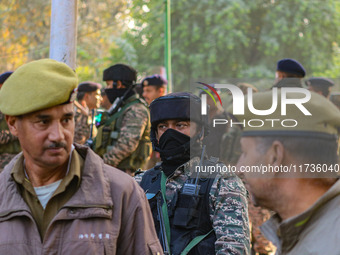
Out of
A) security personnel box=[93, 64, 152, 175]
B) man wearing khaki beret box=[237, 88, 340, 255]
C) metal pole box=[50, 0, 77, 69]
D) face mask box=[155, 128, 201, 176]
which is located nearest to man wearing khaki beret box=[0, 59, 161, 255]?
man wearing khaki beret box=[237, 88, 340, 255]

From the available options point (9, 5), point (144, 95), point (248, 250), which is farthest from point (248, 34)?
point (248, 250)

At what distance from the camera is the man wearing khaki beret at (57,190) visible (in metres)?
2.54

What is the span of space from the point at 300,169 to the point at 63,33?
8.83 ft

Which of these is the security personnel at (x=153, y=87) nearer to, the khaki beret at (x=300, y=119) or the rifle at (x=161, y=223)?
the rifle at (x=161, y=223)

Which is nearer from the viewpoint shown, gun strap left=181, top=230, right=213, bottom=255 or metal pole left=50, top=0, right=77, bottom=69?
gun strap left=181, top=230, right=213, bottom=255

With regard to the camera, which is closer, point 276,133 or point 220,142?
point 276,133

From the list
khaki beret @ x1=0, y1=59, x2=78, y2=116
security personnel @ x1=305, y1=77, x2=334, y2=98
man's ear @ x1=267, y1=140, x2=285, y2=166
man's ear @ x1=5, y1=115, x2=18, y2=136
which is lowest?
man's ear @ x1=267, y1=140, x2=285, y2=166

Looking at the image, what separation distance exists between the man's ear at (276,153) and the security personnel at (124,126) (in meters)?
4.90

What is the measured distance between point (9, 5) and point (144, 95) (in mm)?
13031

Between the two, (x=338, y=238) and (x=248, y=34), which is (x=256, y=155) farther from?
(x=248, y=34)

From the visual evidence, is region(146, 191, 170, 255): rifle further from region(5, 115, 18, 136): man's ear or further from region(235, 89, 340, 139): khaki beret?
region(235, 89, 340, 139): khaki beret

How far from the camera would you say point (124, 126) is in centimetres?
721

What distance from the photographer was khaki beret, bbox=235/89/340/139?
2191 millimetres

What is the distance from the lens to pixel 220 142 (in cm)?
762
